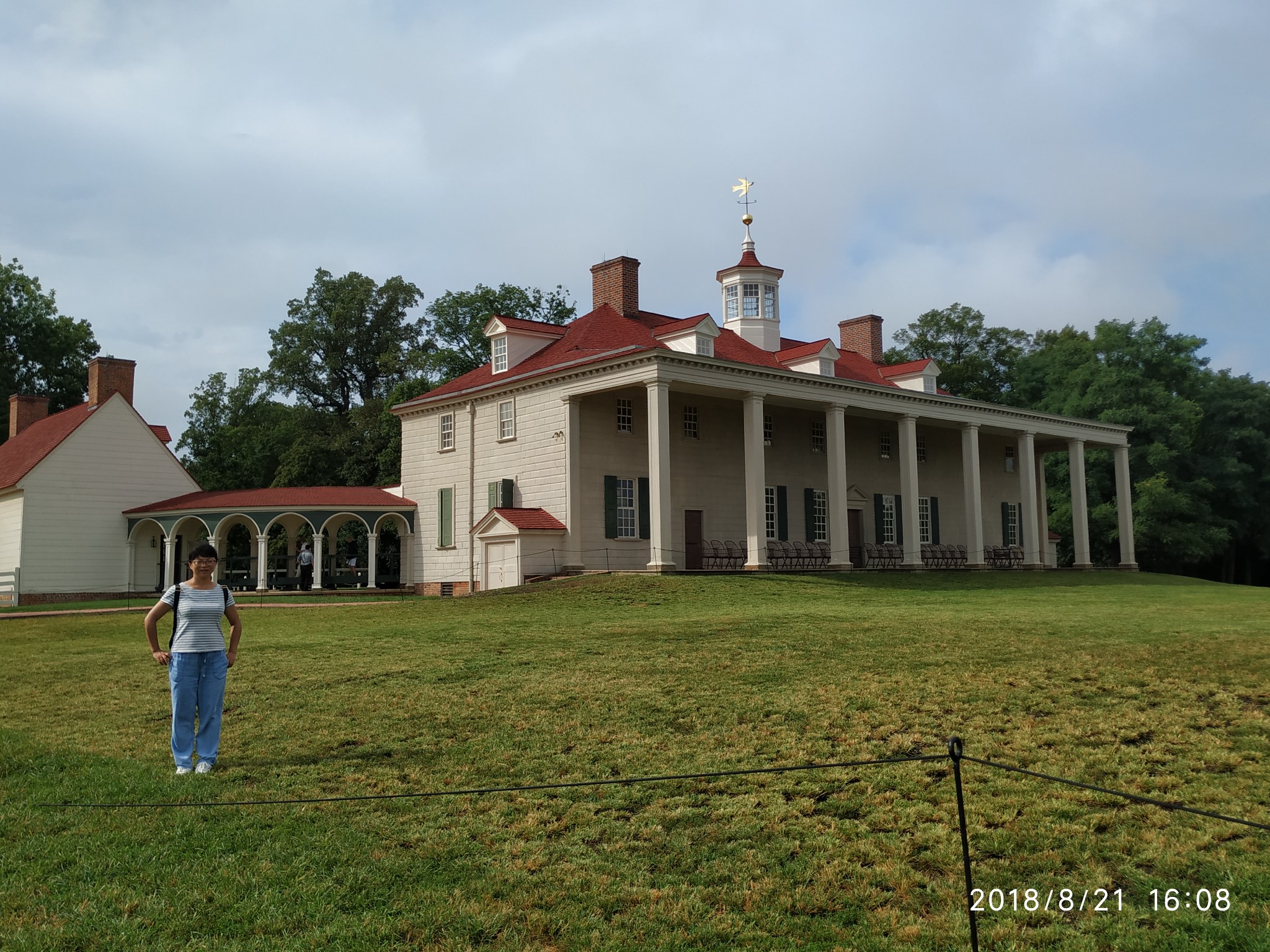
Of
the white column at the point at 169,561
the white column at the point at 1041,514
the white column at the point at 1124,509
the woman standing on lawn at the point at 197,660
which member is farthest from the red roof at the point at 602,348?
the woman standing on lawn at the point at 197,660

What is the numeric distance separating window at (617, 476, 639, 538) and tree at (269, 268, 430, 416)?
31141 millimetres

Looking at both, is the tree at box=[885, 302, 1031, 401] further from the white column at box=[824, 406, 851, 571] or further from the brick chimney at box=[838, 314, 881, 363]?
the white column at box=[824, 406, 851, 571]

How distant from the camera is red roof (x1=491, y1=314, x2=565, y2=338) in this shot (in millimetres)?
36594

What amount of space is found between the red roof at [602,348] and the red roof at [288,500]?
3703 millimetres

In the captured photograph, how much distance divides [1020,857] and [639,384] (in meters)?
24.7

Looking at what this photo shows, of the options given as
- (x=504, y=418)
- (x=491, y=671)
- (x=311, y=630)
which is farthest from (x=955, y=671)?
(x=504, y=418)

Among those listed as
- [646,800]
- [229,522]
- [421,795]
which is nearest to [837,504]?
[229,522]

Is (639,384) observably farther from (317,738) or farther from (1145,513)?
(1145,513)

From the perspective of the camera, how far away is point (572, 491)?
103ft

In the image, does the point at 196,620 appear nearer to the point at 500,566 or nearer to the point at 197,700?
the point at 197,700

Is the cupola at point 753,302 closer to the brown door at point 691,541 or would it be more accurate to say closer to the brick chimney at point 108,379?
the brown door at point 691,541

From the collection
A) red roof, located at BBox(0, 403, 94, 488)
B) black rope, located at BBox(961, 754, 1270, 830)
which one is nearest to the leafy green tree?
red roof, located at BBox(0, 403, 94, 488)

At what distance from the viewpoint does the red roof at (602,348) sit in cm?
3328

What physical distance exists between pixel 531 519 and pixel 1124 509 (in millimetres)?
27367
